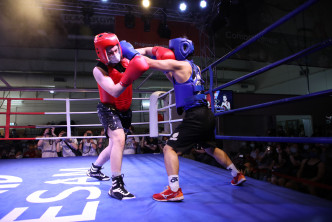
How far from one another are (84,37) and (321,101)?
975cm

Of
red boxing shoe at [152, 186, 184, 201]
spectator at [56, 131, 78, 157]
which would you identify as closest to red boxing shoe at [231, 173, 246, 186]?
red boxing shoe at [152, 186, 184, 201]

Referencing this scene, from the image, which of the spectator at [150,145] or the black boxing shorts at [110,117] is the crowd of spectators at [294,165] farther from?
the black boxing shorts at [110,117]

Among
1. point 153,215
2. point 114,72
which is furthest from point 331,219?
point 114,72

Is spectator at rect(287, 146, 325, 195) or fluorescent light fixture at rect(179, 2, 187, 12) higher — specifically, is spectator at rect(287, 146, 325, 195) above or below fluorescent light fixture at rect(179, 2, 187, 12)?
below

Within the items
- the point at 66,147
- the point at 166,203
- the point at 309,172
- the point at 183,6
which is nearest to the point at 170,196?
the point at 166,203

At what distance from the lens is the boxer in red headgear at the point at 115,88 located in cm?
133

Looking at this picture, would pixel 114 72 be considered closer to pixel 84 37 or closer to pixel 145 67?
pixel 145 67

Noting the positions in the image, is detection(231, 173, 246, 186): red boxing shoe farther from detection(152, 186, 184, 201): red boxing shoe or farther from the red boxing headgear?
the red boxing headgear

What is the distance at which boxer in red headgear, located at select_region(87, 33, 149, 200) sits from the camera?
4.36ft

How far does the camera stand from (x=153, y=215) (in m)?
1.15

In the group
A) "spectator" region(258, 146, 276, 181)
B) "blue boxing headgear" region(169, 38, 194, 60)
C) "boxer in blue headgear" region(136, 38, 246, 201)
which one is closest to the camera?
"boxer in blue headgear" region(136, 38, 246, 201)

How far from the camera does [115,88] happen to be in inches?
55.9

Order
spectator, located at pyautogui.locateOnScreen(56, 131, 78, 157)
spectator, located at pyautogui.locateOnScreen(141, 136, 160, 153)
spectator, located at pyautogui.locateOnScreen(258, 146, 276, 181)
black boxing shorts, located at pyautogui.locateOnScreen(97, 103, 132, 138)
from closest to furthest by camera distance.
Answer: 1. black boxing shorts, located at pyautogui.locateOnScreen(97, 103, 132, 138)
2. spectator, located at pyautogui.locateOnScreen(258, 146, 276, 181)
3. spectator, located at pyautogui.locateOnScreen(56, 131, 78, 157)
4. spectator, located at pyautogui.locateOnScreen(141, 136, 160, 153)

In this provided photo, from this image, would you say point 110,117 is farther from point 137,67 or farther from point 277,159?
point 277,159
